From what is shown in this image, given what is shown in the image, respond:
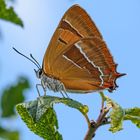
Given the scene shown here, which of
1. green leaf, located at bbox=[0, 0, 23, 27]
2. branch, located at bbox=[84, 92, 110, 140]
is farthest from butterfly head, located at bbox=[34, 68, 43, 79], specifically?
branch, located at bbox=[84, 92, 110, 140]

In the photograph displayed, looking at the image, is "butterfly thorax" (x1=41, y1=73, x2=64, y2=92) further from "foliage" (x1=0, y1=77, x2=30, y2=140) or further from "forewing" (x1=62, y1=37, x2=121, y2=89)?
"foliage" (x1=0, y1=77, x2=30, y2=140)

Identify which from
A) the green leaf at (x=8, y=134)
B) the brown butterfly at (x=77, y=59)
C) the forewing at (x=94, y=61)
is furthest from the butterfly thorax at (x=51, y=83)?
the green leaf at (x=8, y=134)

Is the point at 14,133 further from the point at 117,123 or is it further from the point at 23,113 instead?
the point at 117,123

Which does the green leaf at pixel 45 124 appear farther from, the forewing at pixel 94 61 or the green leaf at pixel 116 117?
the forewing at pixel 94 61

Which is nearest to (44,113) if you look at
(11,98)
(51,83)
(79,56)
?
(11,98)

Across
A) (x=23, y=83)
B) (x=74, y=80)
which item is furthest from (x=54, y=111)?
(x=74, y=80)
